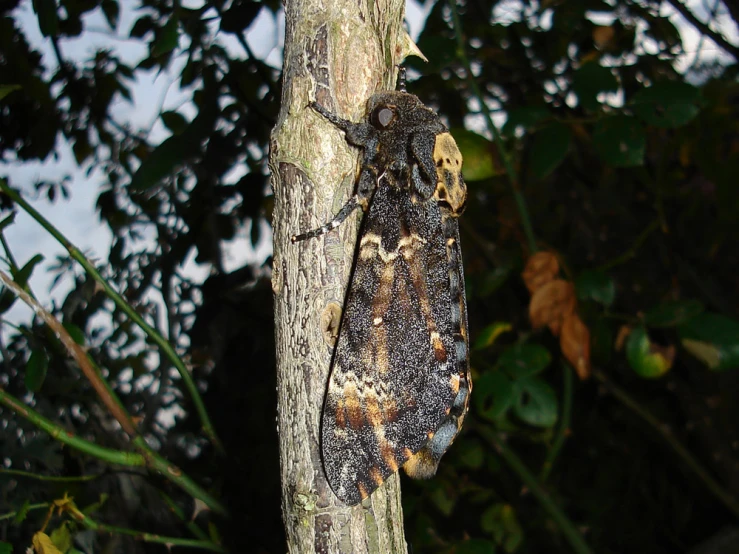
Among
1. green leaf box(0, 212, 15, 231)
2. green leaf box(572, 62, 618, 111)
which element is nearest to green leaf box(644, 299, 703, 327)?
green leaf box(572, 62, 618, 111)

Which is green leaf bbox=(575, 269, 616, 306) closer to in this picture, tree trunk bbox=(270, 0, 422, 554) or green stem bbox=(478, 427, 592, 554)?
green stem bbox=(478, 427, 592, 554)

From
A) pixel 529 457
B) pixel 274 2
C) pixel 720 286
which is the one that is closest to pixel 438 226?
pixel 274 2

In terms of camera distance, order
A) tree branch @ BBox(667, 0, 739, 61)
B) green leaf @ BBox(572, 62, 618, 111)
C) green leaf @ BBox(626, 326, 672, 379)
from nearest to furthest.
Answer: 1. green leaf @ BBox(572, 62, 618, 111)
2. green leaf @ BBox(626, 326, 672, 379)
3. tree branch @ BBox(667, 0, 739, 61)

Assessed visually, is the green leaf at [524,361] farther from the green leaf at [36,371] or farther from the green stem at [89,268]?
the green leaf at [36,371]

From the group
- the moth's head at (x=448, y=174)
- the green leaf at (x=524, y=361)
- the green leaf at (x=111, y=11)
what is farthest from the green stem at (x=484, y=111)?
the green leaf at (x=111, y=11)

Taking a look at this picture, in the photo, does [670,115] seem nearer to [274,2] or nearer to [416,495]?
[274,2]
